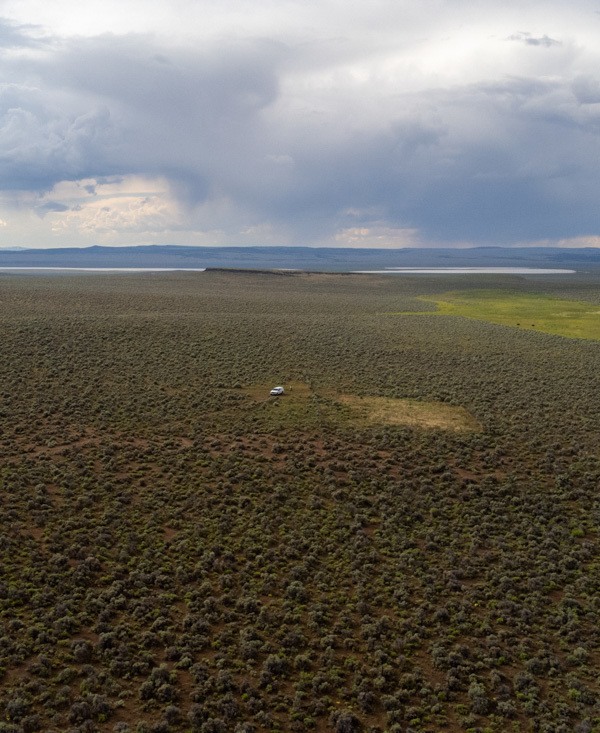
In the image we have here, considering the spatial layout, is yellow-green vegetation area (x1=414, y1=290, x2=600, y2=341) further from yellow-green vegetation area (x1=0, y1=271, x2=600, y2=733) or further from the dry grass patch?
the dry grass patch

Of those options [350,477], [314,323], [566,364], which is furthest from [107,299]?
[350,477]

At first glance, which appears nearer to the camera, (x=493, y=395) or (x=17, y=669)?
(x=17, y=669)

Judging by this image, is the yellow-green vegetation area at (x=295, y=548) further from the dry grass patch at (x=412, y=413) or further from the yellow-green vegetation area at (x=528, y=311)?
the yellow-green vegetation area at (x=528, y=311)

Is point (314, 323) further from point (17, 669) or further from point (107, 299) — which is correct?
point (17, 669)

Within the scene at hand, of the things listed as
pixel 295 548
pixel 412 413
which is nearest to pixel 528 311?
pixel 412 413

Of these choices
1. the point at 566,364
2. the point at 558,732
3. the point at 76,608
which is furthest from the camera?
the point at 566,364
